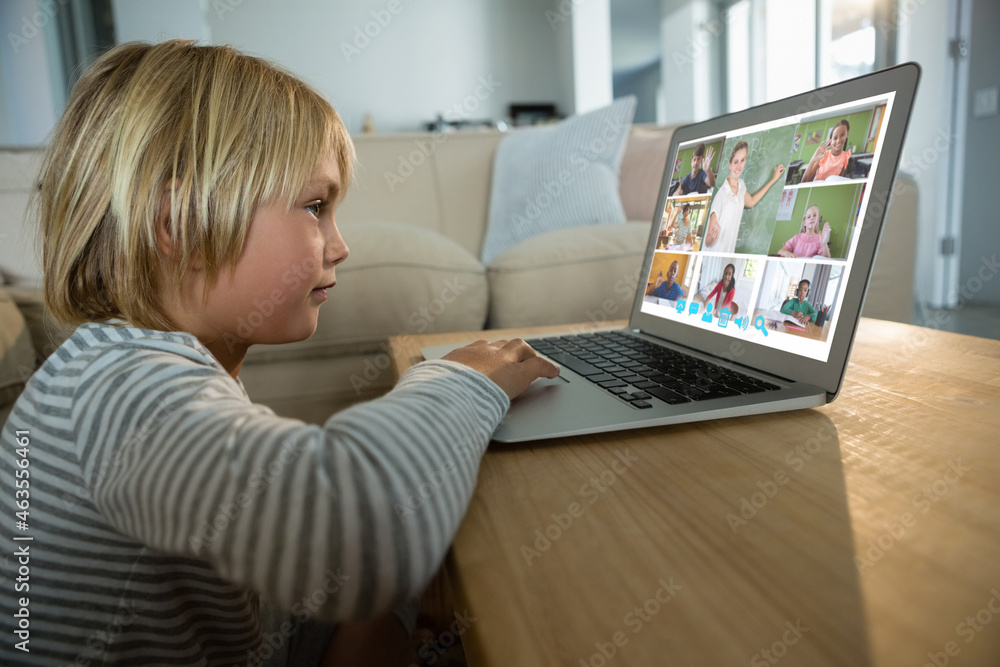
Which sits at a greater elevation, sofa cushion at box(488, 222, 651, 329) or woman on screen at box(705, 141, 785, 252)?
woman on screen at box(705, 141, 785, 252)

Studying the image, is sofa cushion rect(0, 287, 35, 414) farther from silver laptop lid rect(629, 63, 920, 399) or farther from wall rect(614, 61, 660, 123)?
wall rect(614, 61, 660, 123)

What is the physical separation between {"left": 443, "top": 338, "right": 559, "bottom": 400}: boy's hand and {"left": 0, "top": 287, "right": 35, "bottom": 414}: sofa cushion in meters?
1.05

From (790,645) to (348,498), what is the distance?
0.64ft

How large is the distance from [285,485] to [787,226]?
51 cm

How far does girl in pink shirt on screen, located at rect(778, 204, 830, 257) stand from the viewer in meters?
0.55

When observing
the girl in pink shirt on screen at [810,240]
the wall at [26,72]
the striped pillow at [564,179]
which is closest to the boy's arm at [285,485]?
the girl in pink shirt on screen at [810,240]

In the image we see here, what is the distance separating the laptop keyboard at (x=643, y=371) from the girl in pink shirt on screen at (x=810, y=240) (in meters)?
0.12

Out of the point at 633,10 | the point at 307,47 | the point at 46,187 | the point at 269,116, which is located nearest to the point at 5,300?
the point at 46,187

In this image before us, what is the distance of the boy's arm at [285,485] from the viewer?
0.29 meters

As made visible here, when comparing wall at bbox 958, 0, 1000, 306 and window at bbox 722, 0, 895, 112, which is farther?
window at bbox 722, 0, 895, 112

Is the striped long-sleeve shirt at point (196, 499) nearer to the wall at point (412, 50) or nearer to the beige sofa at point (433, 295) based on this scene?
the beige sofa at point (433, 295)

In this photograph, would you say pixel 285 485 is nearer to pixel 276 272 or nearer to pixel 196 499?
pixel 196 499

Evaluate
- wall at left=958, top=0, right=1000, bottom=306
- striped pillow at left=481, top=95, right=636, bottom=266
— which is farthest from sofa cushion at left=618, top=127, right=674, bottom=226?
wall at left=958, top=0, right=1000, bottom=306

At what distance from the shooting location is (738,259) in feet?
2.19
